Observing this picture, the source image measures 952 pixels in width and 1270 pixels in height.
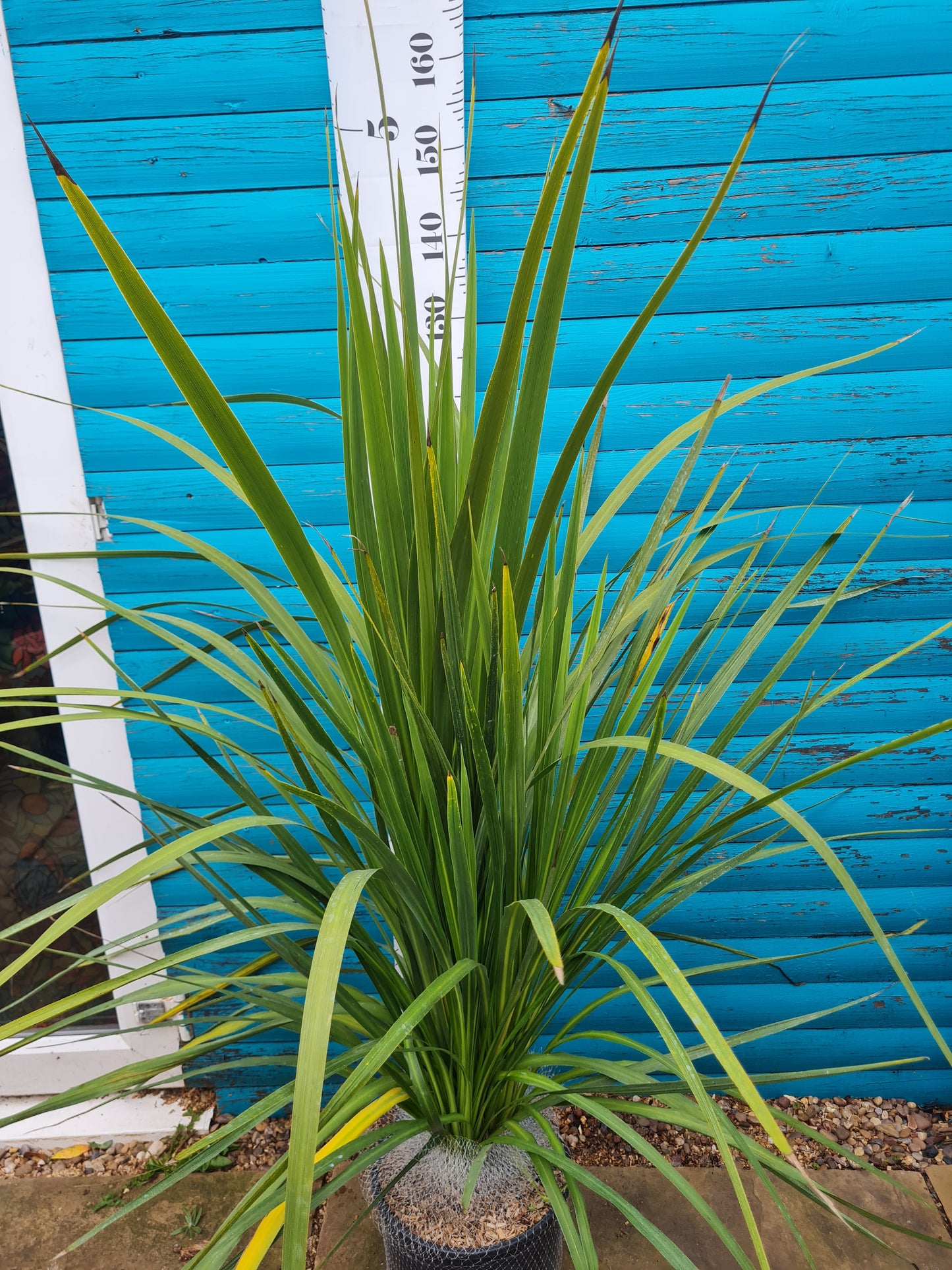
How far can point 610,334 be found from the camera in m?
1.30

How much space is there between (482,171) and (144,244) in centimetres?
53

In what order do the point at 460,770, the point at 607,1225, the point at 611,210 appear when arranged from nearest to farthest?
the point at 460,770 < the point at 611,210 < the point at 607,1225

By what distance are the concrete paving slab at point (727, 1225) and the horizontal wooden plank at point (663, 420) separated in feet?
4.12

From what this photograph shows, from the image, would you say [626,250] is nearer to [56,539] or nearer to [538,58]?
[538,58]

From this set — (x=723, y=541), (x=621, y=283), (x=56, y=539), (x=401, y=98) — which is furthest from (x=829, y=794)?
(x=56, y=539)

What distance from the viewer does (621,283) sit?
128cm

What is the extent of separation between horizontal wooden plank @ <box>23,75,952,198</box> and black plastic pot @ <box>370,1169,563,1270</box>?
54.4 inches

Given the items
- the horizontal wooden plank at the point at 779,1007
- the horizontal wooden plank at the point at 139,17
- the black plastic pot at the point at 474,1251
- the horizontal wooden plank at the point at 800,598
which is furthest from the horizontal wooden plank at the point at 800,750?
the horizontal wooden plank at the point at 139,17

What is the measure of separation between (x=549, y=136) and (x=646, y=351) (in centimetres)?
34

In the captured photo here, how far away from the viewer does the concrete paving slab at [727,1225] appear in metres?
1.29

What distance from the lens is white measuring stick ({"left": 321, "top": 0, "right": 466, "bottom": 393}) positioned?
112 cm

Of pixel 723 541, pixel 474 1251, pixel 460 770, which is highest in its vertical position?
pixel 723 541

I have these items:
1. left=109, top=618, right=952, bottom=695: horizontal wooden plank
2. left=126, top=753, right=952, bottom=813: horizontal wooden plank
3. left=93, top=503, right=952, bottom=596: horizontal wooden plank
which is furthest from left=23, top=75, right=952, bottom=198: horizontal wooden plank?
left=126, top=753, right=952, bottom=813: horizontal wooden plank

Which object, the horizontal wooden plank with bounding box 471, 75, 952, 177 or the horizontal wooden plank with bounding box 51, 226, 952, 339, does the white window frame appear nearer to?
the horizontal wooden plank with bounding box 51, 226, 952, 339
